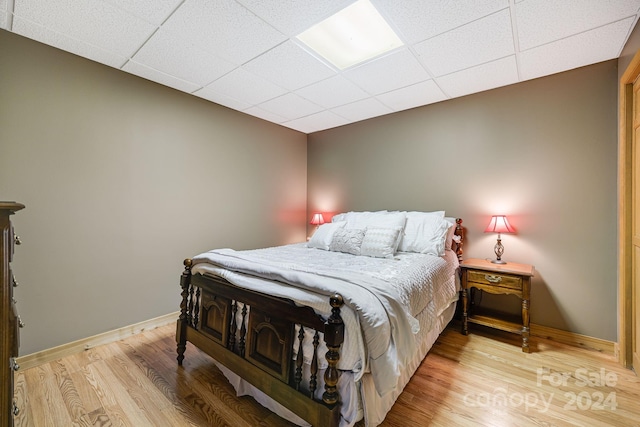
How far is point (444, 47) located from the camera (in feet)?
6.92

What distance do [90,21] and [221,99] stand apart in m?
1.34

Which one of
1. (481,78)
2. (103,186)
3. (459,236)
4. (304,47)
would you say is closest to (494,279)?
(459,236)

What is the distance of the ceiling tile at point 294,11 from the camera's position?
1.69 m

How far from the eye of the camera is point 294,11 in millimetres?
1755

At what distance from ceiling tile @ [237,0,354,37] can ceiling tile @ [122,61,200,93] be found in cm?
132

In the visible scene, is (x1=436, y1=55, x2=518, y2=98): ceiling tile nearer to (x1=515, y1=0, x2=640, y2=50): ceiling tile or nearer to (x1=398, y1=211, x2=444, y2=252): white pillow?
(x1=515, y1=0, x2=640, y2=50): ceiling tile

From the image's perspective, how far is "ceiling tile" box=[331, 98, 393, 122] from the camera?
322cm

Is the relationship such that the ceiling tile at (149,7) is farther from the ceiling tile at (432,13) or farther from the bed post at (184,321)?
the bed post at (184,321)

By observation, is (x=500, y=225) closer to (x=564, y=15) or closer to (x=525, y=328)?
(x=525, y=328)

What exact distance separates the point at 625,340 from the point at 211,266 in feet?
10.4

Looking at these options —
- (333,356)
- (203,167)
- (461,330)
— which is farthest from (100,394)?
(461,330)

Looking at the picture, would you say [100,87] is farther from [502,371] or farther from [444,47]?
[502,371]

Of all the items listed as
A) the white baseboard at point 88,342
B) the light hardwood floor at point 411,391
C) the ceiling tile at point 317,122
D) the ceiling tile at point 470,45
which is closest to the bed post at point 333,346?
the light hardwood floor at point 411,391

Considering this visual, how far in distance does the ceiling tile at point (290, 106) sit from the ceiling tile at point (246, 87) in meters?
0.11
